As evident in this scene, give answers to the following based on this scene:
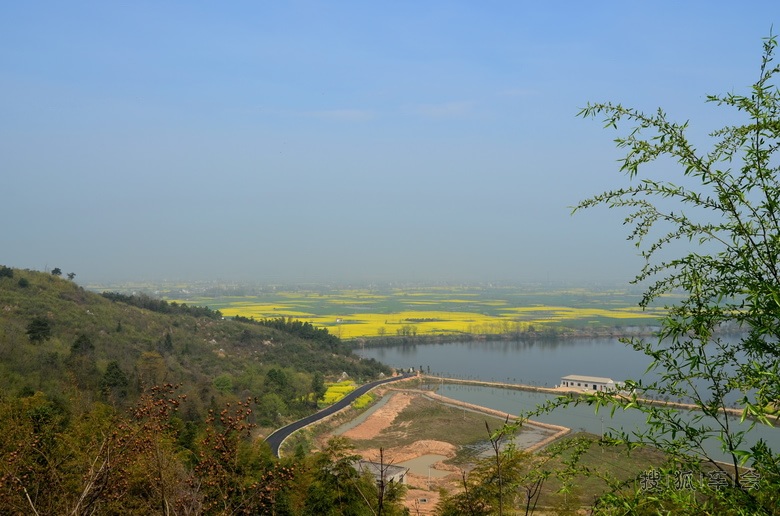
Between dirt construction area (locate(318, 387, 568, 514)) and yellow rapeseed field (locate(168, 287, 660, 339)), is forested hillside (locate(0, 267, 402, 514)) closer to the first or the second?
dirt construction area (locate(318, 387, 568, 514))

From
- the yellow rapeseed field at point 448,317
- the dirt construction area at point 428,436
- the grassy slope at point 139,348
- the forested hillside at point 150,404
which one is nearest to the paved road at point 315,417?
the forested hillside at point 150,404

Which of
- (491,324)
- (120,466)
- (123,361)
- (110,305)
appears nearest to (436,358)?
(491,324)

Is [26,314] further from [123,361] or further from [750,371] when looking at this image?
[750,371]

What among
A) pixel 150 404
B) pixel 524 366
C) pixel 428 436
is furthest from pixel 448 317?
pixel 150 404

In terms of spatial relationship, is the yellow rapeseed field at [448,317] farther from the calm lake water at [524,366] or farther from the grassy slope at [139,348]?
the grassy slope at [139,348]

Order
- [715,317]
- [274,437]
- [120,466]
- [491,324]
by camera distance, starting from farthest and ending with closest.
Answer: [491,324]
[274,437]
[120,466]
[715,317]
